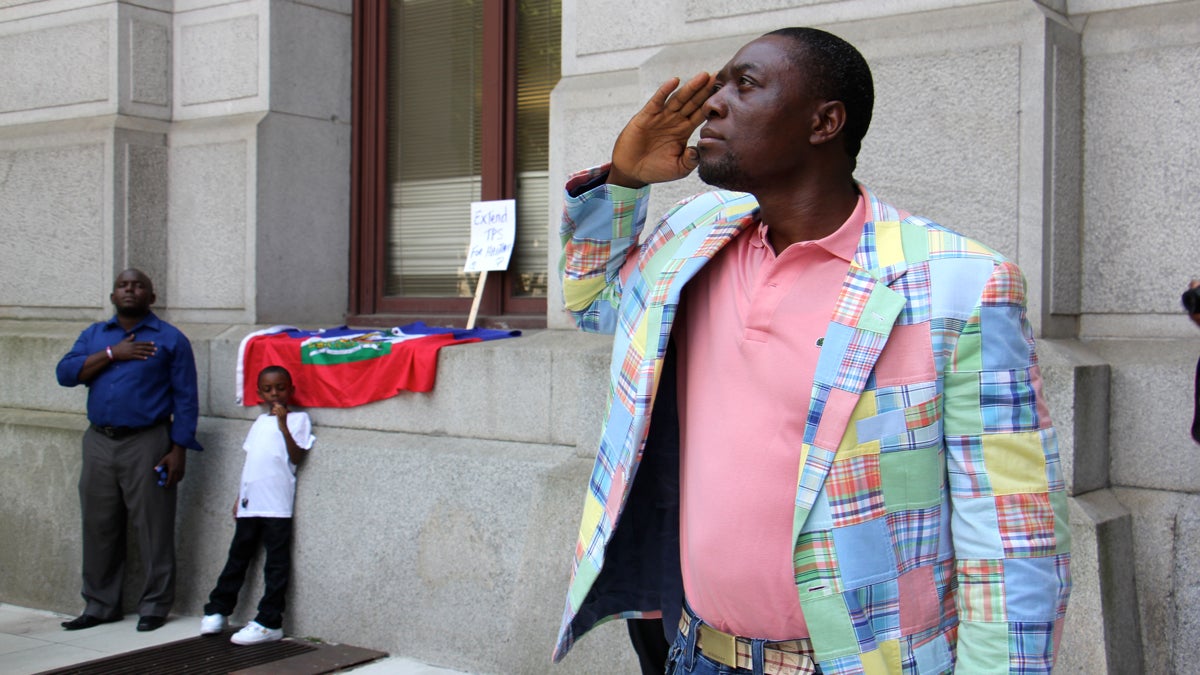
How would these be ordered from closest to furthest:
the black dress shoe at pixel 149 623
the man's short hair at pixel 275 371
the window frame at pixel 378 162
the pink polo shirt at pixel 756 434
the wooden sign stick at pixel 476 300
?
the pink polo shirt at pixel 756 434
the man's short hair at pixel 275 371
the wooden sign stick at pixel 476 300
the black dress shoe at pixel 149 623
the window frame at pixel 378 162

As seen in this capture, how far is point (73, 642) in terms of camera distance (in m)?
6.91

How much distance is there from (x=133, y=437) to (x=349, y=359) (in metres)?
1.46

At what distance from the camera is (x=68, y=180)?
26.8ft

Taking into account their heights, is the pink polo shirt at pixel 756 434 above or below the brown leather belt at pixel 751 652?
above

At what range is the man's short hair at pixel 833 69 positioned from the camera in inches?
92.9

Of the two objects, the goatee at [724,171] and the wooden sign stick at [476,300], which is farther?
the wooden sign stick at [476,300]

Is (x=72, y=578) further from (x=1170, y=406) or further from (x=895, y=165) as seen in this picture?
(x=1170, y=406)

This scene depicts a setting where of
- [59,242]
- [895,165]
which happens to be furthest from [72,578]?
[895,165]

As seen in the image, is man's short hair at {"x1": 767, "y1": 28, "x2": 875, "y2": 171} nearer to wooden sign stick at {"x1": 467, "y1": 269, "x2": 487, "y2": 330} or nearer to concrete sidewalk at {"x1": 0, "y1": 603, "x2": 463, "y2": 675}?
concrete sidewalk at {"x1": 0, "y1": 603, "x2": 463, "y2": 675}

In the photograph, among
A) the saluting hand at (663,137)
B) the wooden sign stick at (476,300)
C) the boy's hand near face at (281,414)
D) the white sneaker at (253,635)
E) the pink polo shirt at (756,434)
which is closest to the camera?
the pink polo shirt at (756,434)

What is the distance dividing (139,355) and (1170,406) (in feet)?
17.3

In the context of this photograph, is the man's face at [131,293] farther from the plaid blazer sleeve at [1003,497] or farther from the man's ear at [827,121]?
the plaid blazer sleeve at [1003,497]

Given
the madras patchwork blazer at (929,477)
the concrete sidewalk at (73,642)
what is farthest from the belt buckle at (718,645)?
the concrete sidewalk at (73,642)

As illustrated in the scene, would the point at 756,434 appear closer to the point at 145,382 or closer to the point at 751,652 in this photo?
the point at 751,652
